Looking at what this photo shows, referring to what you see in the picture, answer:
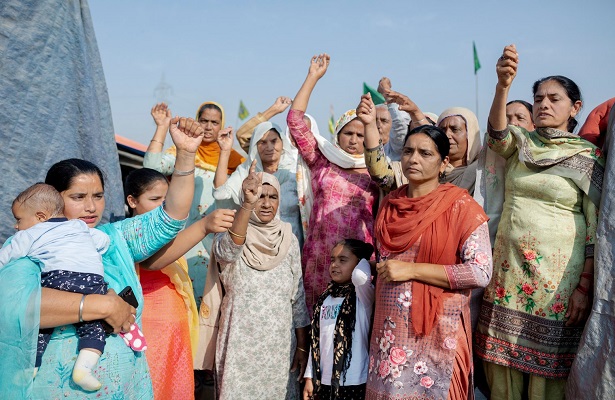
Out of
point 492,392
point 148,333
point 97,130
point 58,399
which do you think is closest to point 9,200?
point 97,130

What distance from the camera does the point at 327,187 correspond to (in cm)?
390

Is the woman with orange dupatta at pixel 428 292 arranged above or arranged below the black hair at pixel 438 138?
below

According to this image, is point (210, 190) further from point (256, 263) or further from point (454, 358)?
point (454, 358)

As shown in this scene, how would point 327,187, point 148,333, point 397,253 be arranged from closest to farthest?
point 397,253 → point 148,333 → point 327,187

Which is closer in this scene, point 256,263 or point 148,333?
point 148,333

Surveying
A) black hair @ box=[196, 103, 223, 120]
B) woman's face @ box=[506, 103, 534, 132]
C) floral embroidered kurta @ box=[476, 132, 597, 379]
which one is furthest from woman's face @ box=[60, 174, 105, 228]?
woman's face @ box=[506, 103, 534, 132]

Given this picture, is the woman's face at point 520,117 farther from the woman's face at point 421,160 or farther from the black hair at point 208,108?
the black hair at point 208,108

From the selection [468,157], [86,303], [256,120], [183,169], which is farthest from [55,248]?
[256,120]

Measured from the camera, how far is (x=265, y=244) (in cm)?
362

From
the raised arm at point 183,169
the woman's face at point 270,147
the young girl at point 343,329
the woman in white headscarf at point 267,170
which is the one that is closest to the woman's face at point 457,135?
the young girl at point 343,329

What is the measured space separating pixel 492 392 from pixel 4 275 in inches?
101

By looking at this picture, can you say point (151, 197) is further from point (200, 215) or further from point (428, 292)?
point (428, 292)

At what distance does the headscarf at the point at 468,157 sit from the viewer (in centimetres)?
360

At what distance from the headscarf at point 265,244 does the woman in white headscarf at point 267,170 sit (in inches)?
24.7
